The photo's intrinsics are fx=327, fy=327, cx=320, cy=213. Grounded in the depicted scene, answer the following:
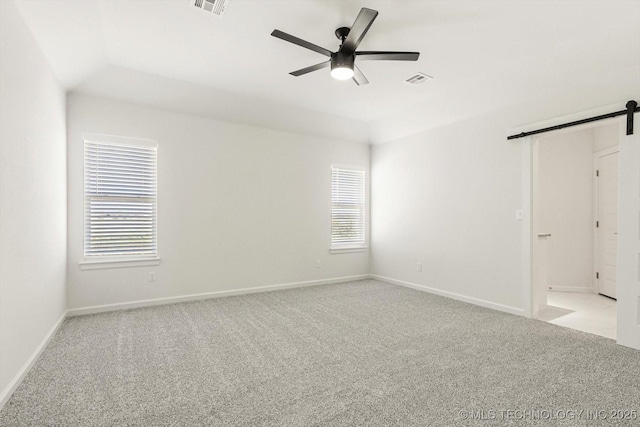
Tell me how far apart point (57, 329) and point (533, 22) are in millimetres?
5473

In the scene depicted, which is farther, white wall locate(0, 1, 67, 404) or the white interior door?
the white interior door

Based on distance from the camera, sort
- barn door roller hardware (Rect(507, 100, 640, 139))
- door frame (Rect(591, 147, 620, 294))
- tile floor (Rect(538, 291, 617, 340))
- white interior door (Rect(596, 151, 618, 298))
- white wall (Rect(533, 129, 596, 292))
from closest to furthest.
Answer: barn door roller hardware (Rect(507, 100, 640, 139))
tile floor (Rect(538, 291, 617, 340))
white interior door (Rect(596, 151, 618, 298))
door frame (Rect(591, 147, 620, 294))
white wall (Rect(533, 129, 596, 292))

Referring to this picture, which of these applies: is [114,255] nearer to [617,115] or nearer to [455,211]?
[455,211]

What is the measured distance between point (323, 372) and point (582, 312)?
379 cm

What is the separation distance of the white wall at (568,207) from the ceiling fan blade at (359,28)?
4299 mm

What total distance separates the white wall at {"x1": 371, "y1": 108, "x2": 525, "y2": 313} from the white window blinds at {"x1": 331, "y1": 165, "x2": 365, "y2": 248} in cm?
29

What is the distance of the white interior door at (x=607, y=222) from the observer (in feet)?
16.3

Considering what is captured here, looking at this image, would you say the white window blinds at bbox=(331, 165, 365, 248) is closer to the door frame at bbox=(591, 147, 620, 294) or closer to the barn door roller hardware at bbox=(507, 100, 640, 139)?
the barn door roller hardware at bbox=(507, 100, 640, 139)

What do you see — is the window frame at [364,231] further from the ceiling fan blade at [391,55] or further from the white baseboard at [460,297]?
the ceiling fan blade at [391,55]

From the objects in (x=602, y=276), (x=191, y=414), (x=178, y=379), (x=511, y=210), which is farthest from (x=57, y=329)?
(x=602, y=276)

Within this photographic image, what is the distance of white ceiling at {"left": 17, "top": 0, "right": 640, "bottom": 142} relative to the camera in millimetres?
2707

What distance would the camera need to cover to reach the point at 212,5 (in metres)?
2.68

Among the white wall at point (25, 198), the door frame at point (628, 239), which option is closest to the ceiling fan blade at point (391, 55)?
the door frame at point (628, 239)

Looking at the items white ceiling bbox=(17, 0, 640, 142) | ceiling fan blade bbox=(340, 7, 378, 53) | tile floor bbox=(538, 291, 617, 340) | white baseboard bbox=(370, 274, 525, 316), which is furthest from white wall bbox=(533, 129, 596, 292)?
ceiling fan blade bbox=(340, 7, 378, 53)
